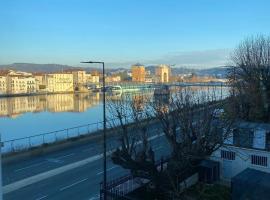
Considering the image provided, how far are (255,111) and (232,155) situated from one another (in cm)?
801

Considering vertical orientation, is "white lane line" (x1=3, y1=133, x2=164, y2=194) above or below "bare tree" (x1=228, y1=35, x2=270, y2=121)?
below

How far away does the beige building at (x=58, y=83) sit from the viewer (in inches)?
5281

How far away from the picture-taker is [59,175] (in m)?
17.1

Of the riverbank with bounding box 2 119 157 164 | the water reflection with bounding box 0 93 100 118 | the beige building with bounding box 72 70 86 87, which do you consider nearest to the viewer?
the riverbank with bounding box 2 119 157 164

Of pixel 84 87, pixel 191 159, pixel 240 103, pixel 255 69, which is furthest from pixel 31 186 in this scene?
pixel 84 87

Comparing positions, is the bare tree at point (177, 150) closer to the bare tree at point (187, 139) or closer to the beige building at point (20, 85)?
the bare tree at point (187, 139)

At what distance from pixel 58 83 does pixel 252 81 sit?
118815 millimetres

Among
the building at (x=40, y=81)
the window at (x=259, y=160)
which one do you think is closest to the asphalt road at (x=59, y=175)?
the window at (x=259, y=160)

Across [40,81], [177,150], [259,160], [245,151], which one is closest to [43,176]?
[177,150]

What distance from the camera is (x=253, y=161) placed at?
1412 cm

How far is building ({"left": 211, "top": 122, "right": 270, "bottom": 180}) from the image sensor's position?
45.9 feet

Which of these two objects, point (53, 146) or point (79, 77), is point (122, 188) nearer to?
point (53, 146)

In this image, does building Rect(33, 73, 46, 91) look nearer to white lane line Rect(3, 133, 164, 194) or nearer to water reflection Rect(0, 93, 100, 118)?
water reflection Rect(0, 93, 100, 118)

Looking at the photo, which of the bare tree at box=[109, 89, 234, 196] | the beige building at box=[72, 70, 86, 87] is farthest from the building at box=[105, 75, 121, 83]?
the bare tree at box=[109, 89, 234, 196]
